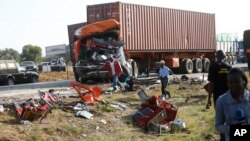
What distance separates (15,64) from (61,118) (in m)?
17.4

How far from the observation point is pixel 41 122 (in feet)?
37.0

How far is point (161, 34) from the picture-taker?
2784cm

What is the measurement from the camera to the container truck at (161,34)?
24.4 metres

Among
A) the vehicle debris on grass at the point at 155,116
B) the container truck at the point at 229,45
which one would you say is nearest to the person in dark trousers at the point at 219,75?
the vehicle debris on grass at the point at 155,116

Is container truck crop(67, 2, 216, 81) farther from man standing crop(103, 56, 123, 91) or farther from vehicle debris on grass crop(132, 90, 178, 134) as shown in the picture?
vehicle debris on grass crop(132, 90, 178, 134)

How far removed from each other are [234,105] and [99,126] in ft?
26.1

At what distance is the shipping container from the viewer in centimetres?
2446

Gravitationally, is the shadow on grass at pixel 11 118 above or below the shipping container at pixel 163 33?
below

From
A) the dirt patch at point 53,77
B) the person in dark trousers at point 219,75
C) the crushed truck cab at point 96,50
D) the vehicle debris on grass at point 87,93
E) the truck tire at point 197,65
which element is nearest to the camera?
the person in dark trousers at point 219,75

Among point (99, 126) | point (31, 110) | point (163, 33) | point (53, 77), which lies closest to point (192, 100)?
point (99, 126)

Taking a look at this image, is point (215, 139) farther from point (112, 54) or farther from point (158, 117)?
point (112, 54)

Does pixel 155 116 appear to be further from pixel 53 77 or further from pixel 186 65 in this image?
pixel 53 77

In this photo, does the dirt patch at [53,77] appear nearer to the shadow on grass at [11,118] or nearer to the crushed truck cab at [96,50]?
the crushed truck cab at [96,50]

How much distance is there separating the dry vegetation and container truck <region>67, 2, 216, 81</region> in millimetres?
9934
